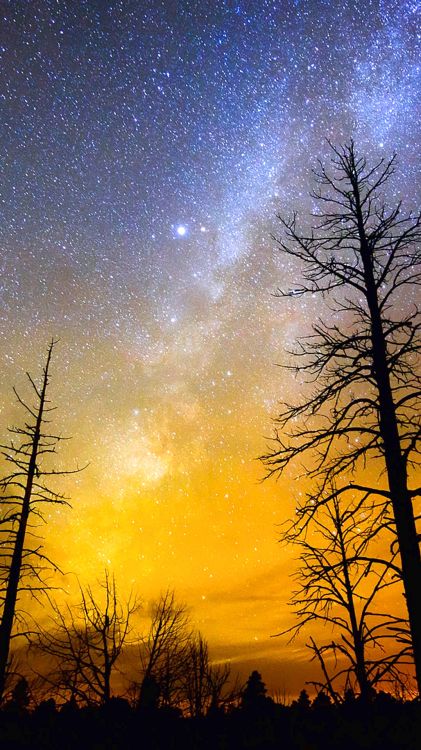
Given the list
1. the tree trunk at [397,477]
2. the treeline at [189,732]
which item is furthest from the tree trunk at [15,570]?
the tree trunk at [397,477]

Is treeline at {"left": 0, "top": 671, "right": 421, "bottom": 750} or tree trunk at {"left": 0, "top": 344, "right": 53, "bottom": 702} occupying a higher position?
tree trunk at {"left": 0, "top": 344, "right": 53, "bottom": 702}

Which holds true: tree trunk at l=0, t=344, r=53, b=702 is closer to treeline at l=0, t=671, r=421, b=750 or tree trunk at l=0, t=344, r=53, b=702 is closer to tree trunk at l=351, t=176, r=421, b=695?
treeline at l=0, t=671, r=421, b=750

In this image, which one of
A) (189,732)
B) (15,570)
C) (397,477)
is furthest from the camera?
(189,732)

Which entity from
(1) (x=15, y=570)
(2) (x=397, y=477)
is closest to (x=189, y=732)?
(1) (x=15, y=570)

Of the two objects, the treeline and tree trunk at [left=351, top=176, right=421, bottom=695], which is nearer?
tree trunk at [left=351, top=176, right=421, bottom=695]

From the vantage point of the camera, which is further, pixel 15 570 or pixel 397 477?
pixel 15 570

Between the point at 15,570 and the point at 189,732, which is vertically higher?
the point at 15,570

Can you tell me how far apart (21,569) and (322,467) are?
9578mm

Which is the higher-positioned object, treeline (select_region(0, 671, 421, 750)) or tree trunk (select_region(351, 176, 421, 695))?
tree trunk (select_region(351, 176, 421, 695))

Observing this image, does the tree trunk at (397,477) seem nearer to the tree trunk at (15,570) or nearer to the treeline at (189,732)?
the treeline at (189,732)

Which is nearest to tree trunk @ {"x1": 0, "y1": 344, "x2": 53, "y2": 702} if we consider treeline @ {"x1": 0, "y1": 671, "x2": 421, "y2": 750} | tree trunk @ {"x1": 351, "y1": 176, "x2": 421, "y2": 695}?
treeline @ {"x1": 0, "y1": 671, "x2": 421, "y2": 750}

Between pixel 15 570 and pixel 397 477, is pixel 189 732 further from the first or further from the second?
pixel 397 477

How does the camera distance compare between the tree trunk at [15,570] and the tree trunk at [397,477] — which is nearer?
the tree trunk at [397,477]

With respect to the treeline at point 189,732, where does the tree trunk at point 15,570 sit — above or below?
above
